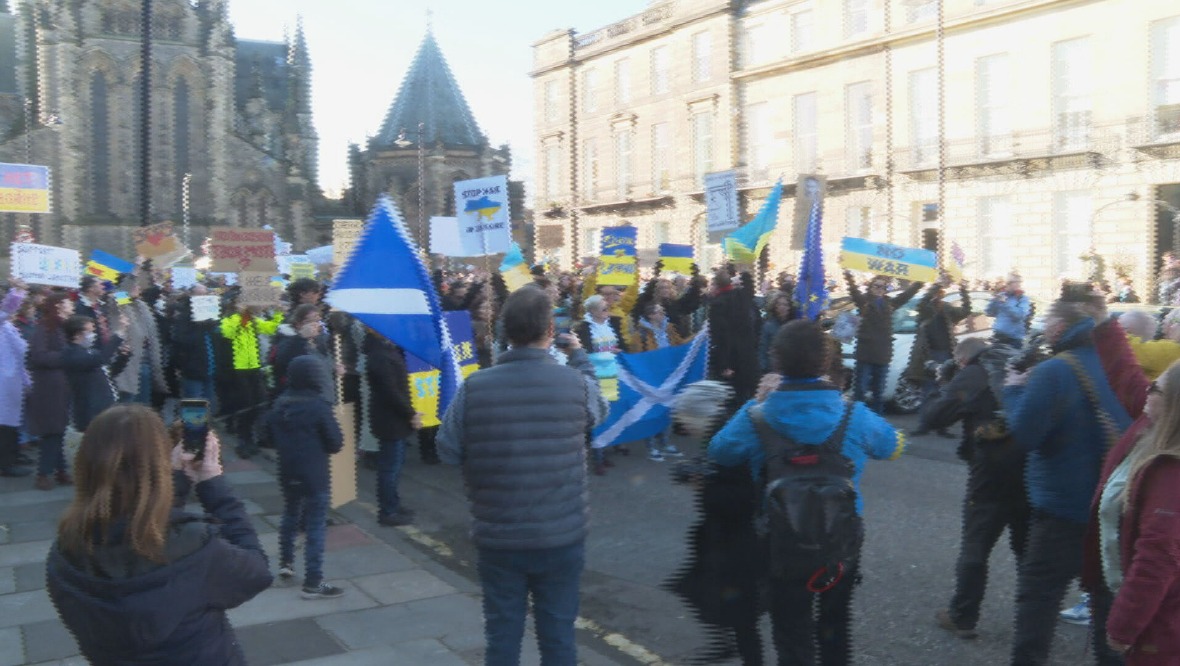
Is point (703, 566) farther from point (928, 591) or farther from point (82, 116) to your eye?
point (82, 116)

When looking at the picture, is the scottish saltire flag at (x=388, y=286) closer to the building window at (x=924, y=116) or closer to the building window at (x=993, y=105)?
the building window at (x=993, y=105)

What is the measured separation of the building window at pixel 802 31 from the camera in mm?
33625

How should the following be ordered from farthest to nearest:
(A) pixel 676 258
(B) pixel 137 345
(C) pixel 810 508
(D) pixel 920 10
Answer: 1. (D) pixel 920 10
2. (A) pixel 676 258
3. (B) pixel 137 345
4. (C) pixel 810 508

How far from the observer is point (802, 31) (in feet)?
112

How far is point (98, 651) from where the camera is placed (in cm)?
249

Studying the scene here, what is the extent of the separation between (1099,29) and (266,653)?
27930 millimetres

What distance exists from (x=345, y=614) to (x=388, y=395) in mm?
2422

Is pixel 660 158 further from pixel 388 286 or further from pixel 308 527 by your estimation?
pixel 308 527

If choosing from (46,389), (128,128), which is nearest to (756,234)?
(46,389)

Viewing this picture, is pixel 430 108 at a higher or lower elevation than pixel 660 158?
higher

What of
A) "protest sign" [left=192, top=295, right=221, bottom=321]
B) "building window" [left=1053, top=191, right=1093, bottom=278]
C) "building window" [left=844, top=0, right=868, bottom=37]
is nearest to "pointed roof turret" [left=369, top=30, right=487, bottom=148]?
"building window" [left=844, top=0, right=868, bottom=37]

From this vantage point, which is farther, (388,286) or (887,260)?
(887,260)

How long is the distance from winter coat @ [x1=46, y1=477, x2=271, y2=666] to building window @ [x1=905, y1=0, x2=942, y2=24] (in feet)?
103

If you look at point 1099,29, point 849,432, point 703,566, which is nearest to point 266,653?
point 703,566
